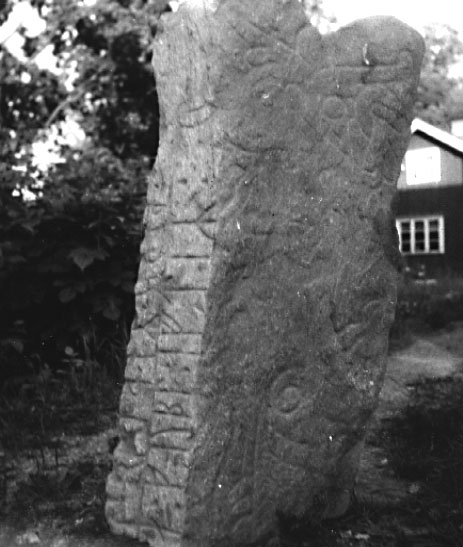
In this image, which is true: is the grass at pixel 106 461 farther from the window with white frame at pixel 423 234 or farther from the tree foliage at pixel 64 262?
the window with white frame at pixel 423 234

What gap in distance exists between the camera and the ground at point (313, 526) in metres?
3.56

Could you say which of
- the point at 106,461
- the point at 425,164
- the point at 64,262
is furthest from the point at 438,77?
the point at 106,461

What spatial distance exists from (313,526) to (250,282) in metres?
1.02

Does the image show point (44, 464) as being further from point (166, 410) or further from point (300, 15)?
point (300, 15)

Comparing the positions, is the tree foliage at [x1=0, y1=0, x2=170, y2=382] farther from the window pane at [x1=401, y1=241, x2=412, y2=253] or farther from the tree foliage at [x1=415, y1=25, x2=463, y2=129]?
the tree foliage at [x1=415, y1=25, x2=463, y2=129]

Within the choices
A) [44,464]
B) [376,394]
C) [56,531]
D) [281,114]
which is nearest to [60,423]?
[44,464]

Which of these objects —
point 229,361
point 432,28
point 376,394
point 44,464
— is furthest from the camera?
point 432,28

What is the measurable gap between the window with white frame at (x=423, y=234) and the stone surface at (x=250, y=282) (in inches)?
603

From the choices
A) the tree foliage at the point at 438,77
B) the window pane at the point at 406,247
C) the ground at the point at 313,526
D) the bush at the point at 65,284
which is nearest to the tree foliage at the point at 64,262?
the bush at the point at 65,284

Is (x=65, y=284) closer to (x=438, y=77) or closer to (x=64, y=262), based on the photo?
(x=64, y=262)

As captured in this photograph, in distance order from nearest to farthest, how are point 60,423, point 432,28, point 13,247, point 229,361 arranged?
point 229,361, point 60,423, point 13,247, point 432,28

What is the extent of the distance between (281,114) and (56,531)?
1758mm

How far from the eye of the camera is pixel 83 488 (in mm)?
4055

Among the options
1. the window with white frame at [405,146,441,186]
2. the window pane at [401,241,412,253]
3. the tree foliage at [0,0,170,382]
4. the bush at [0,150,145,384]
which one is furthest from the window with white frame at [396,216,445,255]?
the bush at [0,150,145,384]
